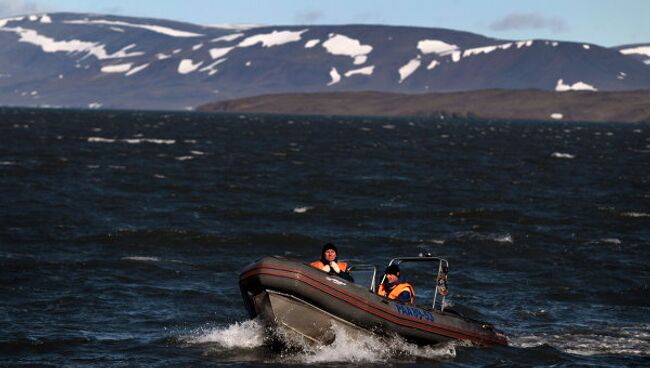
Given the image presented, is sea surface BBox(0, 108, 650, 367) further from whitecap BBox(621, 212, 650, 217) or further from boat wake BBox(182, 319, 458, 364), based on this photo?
whitecap BBox(621, 212, 650, 217)

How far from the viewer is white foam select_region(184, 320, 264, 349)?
69.3 ft

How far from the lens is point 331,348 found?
20.3m

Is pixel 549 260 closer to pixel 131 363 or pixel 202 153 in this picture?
pixel 131 363

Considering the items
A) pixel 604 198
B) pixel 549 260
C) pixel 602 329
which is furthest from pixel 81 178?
pixel 602 329

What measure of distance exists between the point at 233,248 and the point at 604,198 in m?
23.7

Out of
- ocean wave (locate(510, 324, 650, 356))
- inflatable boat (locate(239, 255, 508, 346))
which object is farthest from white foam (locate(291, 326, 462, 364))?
ocean wave (locate(510, 324, 650, 356))

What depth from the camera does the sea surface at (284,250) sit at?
70.7ft

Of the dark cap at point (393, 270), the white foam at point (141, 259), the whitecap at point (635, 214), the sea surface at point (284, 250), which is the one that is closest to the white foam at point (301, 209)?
the sea surface at point (284, 250)

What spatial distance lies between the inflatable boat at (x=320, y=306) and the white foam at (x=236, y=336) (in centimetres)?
58

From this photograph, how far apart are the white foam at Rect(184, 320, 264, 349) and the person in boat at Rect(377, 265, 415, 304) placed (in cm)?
234

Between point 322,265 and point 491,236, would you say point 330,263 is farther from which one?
point 491,236

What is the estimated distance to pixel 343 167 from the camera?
69312 mm

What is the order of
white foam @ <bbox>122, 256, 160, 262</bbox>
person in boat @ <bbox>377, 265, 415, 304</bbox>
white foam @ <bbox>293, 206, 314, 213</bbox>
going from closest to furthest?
person in boat @ <bbox>377, 265, 415, 304</bbox>, white foam @ <bbox>122, 256, 160, 262</bbox>, white foam @ <bbox>293, 206, 314, 213</bbox>

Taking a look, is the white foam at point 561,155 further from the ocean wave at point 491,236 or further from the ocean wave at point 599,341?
the ocean wave at point 599,341
